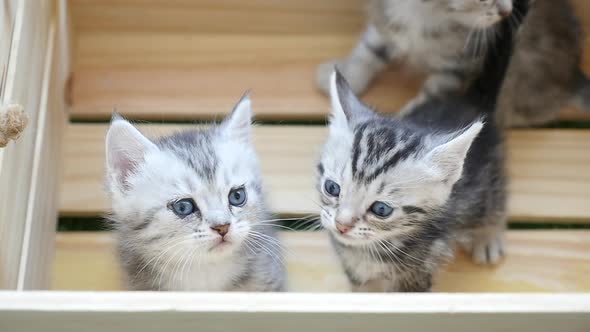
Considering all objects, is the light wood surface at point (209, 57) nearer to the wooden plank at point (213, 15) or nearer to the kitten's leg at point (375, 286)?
the wooden plank at point (213, 15)

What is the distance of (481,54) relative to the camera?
1835 mm

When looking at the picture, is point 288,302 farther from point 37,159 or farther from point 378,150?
point 37,159

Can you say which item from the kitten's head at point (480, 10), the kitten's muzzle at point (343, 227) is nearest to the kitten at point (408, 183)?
the kitten's muzzle at point (343, 227)

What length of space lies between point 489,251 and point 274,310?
2.94ft

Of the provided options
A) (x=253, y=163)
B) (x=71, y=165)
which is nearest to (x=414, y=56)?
(x=253, y=163)

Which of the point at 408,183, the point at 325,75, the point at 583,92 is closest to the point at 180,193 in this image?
the point at 408,183

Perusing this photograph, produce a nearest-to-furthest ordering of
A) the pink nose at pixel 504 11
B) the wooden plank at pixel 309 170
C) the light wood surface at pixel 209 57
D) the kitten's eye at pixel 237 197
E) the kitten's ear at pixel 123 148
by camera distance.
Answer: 1. the kitten's ear at pixel 123 148
2. the kitten's eye at pixel 237 197
3. the pink nose at pixel 504 11
4. the wooden plank at pixel 309 170
5. the light wood surface at pixel 209 57

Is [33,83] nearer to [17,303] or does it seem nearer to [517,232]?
[17,303]

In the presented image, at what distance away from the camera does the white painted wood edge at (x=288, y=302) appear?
1.10 metres

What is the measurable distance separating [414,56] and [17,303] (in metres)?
1.28

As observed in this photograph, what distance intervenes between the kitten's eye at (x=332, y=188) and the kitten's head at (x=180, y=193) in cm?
14

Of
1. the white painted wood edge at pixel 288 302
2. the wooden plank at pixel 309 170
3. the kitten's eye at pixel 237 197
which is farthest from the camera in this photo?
the wooden plank at pixel 309 170

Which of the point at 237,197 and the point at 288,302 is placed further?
the point at 237,197

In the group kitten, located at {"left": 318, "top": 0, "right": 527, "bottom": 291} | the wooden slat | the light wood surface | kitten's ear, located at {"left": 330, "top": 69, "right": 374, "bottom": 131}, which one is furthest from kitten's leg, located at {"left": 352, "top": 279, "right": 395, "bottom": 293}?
the light wood surface
